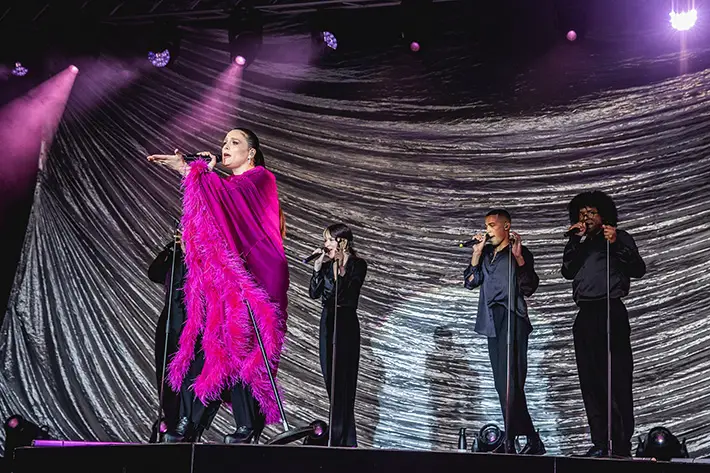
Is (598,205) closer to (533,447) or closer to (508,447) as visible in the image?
(533,447)

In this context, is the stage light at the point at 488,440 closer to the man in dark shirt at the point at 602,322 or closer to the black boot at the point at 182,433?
the man in dark shirt at the point at 602,322

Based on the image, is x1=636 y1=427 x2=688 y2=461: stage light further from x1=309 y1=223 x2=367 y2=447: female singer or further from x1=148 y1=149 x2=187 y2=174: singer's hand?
x1=148 y1=149 x2=187 y2=174: singer's hand

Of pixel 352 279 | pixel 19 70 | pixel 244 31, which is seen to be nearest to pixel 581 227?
pixel 352 279

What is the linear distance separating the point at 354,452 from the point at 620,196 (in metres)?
3.35

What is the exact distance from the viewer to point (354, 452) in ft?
11.9

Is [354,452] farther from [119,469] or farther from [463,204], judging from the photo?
[463,204]

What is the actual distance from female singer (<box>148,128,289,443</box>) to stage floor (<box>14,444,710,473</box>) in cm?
73

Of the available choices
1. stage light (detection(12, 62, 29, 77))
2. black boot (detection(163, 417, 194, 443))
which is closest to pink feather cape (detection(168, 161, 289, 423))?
black boot (detection(163, 417, 194, 443))

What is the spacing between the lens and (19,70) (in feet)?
24.8

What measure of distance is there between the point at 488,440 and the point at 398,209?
2.01m

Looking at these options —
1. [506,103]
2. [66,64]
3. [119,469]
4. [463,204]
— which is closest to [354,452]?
[119,469]

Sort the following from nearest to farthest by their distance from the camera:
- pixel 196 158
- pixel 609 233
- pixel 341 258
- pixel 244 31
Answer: pixel 196 158
pixel 609 233
pixel 341 258
pixel 244 31

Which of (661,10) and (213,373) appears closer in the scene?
(213,373)

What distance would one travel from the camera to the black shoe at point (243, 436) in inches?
169
